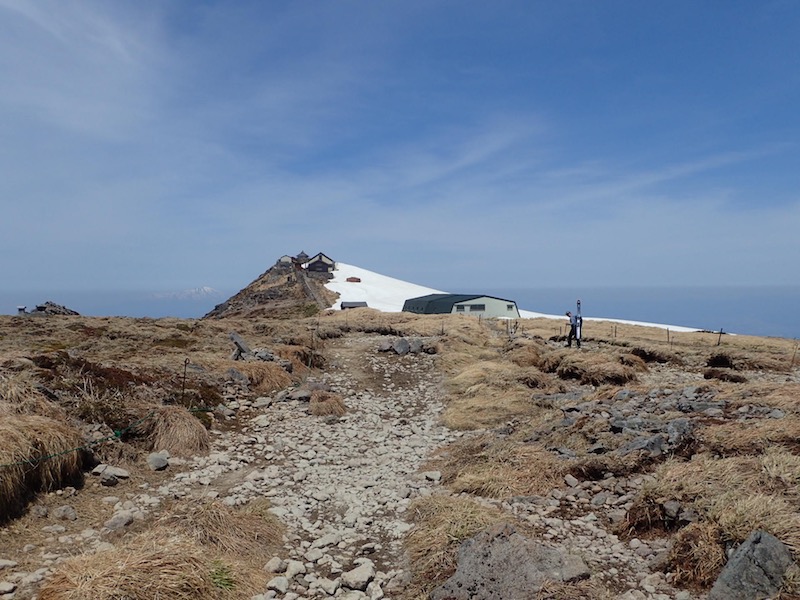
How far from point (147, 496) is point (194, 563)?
4.32 m

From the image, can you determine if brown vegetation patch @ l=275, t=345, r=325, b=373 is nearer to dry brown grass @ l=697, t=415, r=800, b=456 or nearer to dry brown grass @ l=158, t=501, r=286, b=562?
dry brown grass @ l=158, t=501, r=286, b=562

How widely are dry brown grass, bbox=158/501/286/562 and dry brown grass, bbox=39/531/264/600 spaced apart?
66 cm

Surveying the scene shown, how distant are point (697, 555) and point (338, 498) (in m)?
7.06

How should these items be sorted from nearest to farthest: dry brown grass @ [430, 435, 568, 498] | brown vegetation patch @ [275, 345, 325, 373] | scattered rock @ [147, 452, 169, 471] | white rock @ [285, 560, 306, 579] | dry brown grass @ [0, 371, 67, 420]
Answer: white rock @ [285, 560, 306, 579], dry brown grass @ [430, 435, 568, 498], dry brown grass @ [0, 371, 67, 420], scattered rock @ [147, 452, 169, 471], brown vegetation patch @ [275, 345, 325, 373]

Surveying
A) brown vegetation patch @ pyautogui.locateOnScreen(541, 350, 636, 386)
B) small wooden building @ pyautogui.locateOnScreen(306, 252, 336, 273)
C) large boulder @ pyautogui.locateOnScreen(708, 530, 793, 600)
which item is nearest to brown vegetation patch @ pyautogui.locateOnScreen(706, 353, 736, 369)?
brown vegetation patch @ pyautogui.locateOnScreen(541, 350, 636, 386)

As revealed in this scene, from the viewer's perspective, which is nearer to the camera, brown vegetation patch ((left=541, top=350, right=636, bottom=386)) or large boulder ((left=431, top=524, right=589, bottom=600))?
large boulder ((left=431, top=524, right=589, bottom=600))

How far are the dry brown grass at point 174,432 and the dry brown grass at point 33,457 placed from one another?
2.14m

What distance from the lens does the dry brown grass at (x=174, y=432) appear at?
13219 mm

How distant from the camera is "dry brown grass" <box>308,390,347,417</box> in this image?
1772 cm

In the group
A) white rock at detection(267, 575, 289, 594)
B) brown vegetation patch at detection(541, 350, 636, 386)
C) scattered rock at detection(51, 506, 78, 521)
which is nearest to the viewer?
white rock at detection(267, 575, 289, 594)

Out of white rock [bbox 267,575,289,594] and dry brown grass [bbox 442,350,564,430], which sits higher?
dry brown grass [bbox 442,350,564,430]

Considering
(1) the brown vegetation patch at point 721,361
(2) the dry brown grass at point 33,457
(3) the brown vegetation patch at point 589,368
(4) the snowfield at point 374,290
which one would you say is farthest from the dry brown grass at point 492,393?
(4) the snowfield at point 374,290

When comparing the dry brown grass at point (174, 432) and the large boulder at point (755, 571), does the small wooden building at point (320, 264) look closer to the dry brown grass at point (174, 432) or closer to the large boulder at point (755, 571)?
the dry brown grass at point (174, 432)

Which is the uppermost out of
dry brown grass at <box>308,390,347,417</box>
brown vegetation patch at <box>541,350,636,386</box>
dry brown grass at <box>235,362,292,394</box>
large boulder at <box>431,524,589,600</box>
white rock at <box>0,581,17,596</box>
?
brown vegetation patch at <box>541,350,636,386</box>
